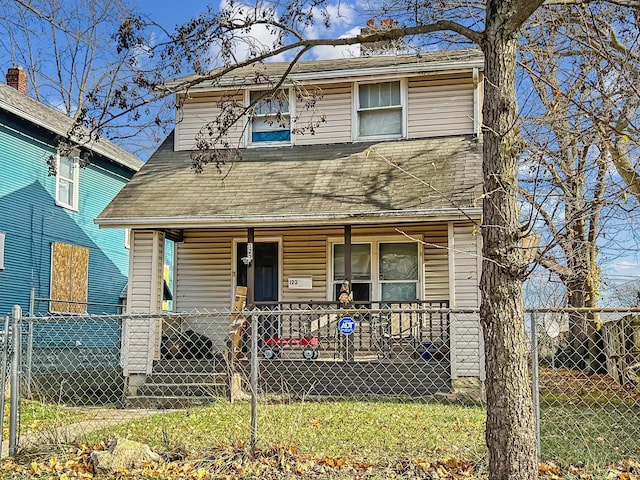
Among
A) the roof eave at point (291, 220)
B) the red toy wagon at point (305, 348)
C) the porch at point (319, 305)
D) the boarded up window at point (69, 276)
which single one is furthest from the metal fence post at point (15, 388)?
the boarded up window at point (69, 276)

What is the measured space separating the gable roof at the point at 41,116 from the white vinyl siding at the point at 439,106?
22.2 feet

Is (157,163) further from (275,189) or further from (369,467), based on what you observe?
(369,467)

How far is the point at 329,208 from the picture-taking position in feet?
37.4

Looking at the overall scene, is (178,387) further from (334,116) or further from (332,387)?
(334,116)

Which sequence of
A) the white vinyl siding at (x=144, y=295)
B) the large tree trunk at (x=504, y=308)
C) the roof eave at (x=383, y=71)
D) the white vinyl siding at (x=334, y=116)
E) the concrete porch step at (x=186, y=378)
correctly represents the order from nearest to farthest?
1. the large tree trunk at (x=504, y=308)
2. the concrete porch step at (x=186, y=378)
3. the white vinyl siding at (x=144, y=295)
4. the roof eave at (x=383, y=71)
5. the white vinyl siding at (x=334, y=116)

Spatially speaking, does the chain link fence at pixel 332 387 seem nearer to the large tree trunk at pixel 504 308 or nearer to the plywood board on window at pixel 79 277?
the large tree trunk at pixel 504 308

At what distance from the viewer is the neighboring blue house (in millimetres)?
15469

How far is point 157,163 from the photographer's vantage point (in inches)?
550

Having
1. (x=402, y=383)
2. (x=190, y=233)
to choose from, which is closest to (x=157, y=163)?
(x=190, y=233)

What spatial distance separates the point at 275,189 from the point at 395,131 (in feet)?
10.0

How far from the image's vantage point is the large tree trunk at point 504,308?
3938mm

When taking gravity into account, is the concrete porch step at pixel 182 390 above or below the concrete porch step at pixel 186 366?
below

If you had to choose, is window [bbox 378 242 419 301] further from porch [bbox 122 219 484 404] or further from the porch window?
the porch window

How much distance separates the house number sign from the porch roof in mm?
2064
